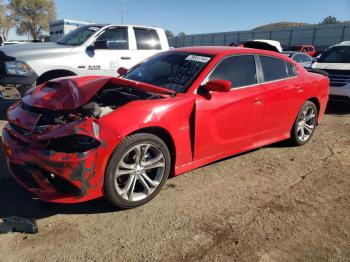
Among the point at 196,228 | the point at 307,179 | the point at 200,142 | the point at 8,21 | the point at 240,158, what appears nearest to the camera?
the point at 196,228

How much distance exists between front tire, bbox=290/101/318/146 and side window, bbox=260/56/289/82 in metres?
0.74

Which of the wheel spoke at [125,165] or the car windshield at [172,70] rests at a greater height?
the car windshield at [172,70]

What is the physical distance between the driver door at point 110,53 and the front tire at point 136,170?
4.10 m

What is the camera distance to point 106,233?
2.90 m

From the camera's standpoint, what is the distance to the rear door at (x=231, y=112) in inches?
146

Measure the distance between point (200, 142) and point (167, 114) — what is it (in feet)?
1.94

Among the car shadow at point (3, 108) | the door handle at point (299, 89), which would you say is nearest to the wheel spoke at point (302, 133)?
the door handle at point (299, 89)

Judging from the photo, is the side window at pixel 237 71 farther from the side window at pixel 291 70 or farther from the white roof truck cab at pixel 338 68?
the white roof truck cab at pixel 338 68

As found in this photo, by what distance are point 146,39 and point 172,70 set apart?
407 centimetres

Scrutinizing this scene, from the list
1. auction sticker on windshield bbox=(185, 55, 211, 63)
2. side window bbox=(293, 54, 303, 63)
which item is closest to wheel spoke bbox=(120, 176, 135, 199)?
auction sticker on windshield bbox=(185, 55, 211, 63)

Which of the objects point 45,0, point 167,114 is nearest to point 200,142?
point 167,114

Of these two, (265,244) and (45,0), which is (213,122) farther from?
(45,0)

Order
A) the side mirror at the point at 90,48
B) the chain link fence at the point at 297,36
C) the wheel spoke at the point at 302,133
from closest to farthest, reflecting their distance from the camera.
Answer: the wheel spoke at the point at 302,133 → the side mirror at the point at 90,48 → the chain link fence at the point at 297,36

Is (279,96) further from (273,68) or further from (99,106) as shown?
(99,106)
